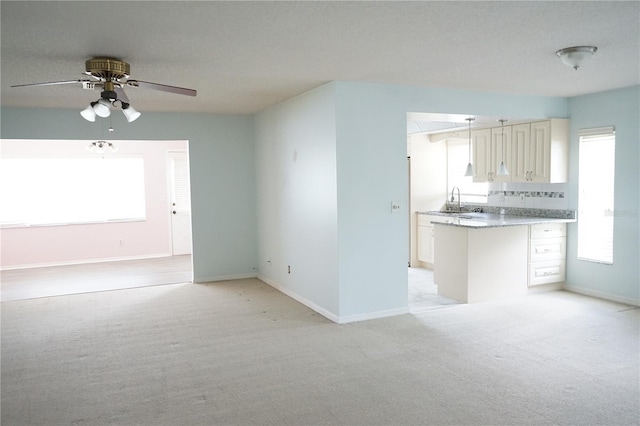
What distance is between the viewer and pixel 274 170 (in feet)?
21.5

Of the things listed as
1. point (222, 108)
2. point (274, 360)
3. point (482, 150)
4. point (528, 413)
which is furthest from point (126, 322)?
point (482, 150)

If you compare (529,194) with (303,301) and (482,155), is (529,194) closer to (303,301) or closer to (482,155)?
(482,155)

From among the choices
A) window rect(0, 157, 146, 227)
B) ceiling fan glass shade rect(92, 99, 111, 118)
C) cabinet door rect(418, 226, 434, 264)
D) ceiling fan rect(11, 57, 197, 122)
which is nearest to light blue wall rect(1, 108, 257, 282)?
cabinet door rect(418, 226, 434, 264)

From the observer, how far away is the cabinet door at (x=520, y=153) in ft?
20.6

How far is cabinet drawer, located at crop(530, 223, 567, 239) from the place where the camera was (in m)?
6.03

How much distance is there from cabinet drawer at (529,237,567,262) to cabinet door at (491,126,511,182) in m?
0.90

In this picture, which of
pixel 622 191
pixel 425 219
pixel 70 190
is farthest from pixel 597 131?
pixel 70 190

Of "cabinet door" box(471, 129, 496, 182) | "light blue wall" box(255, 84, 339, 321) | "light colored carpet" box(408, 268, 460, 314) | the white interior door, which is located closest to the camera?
"light blue wall" box(255, 84, 339, 321)

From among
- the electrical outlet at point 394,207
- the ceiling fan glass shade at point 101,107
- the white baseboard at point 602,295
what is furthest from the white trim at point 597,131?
the ceiling fan glass shade at point 101,107

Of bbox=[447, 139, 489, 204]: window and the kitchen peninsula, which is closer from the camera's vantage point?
the kitchen peninsula

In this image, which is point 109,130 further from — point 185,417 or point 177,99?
point 185,417

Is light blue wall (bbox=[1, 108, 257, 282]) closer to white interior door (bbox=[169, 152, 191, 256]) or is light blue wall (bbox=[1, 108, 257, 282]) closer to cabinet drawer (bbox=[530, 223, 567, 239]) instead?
white interior door (bbox=[169, 152, 191, 256])

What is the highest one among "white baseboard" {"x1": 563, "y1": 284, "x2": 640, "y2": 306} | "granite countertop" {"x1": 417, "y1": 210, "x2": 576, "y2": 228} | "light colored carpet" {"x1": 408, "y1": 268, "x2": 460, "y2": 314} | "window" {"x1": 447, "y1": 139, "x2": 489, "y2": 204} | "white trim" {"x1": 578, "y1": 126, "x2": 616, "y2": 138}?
"white trim" {"x1": 578, "y1": 126, "x2": 616, "y2": 138}

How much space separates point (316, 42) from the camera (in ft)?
11.2
